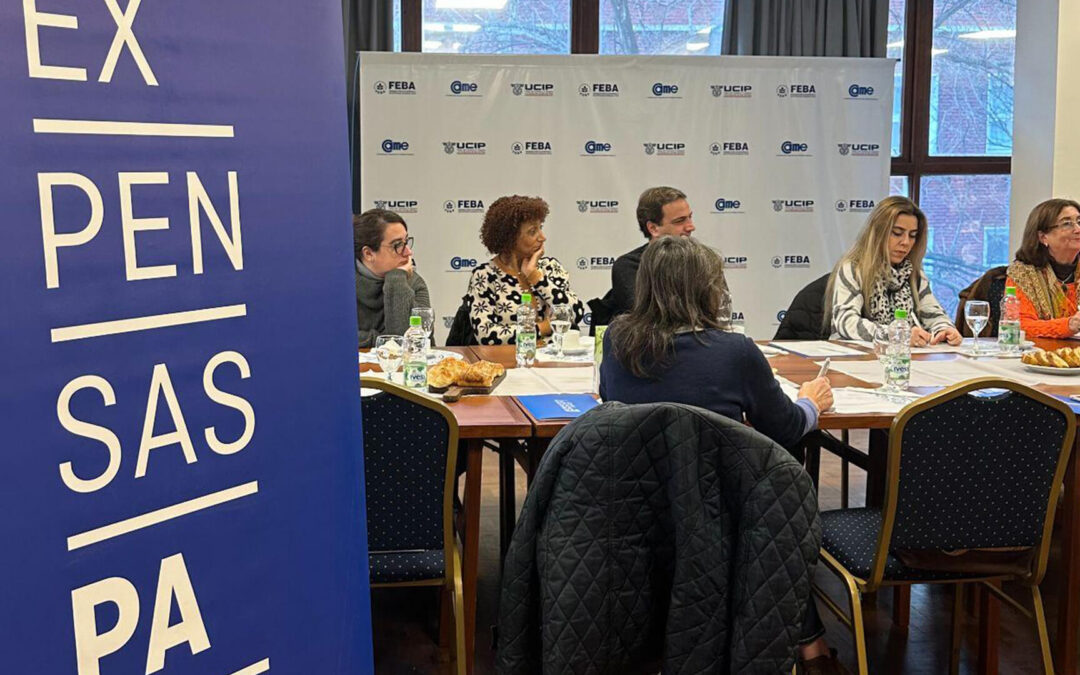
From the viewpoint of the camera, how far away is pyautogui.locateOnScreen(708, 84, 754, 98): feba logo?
20.2 ft

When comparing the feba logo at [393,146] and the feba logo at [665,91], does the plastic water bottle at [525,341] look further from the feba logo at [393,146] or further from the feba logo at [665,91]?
the feba logo at [665,91]

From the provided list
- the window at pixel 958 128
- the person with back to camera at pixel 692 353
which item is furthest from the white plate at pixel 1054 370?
the window at pixel 958 128

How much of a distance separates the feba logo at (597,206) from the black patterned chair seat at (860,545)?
366 cm

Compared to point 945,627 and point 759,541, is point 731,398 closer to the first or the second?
point 759,541

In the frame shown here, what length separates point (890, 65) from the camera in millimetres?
6305

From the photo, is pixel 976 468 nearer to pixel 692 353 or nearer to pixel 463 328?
pixel 692 353

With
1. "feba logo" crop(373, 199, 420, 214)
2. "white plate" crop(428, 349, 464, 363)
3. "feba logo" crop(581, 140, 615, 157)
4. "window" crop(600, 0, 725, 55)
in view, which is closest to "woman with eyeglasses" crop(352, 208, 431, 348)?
"white plate" crop(428, 349, 464, 363)

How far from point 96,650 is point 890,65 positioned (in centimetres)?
622

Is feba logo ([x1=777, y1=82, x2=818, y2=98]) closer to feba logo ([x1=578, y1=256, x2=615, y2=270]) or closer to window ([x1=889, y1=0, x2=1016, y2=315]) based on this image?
window ([x1=889, y1=0, x2=1016, y2=315])

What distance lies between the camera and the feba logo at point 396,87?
5.87 meters

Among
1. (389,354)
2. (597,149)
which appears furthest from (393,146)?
(389,354)

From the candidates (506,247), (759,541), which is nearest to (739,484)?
(759,541)

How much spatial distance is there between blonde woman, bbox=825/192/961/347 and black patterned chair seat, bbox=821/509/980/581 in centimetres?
145

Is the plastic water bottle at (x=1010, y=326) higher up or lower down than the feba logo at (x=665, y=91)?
lower down
